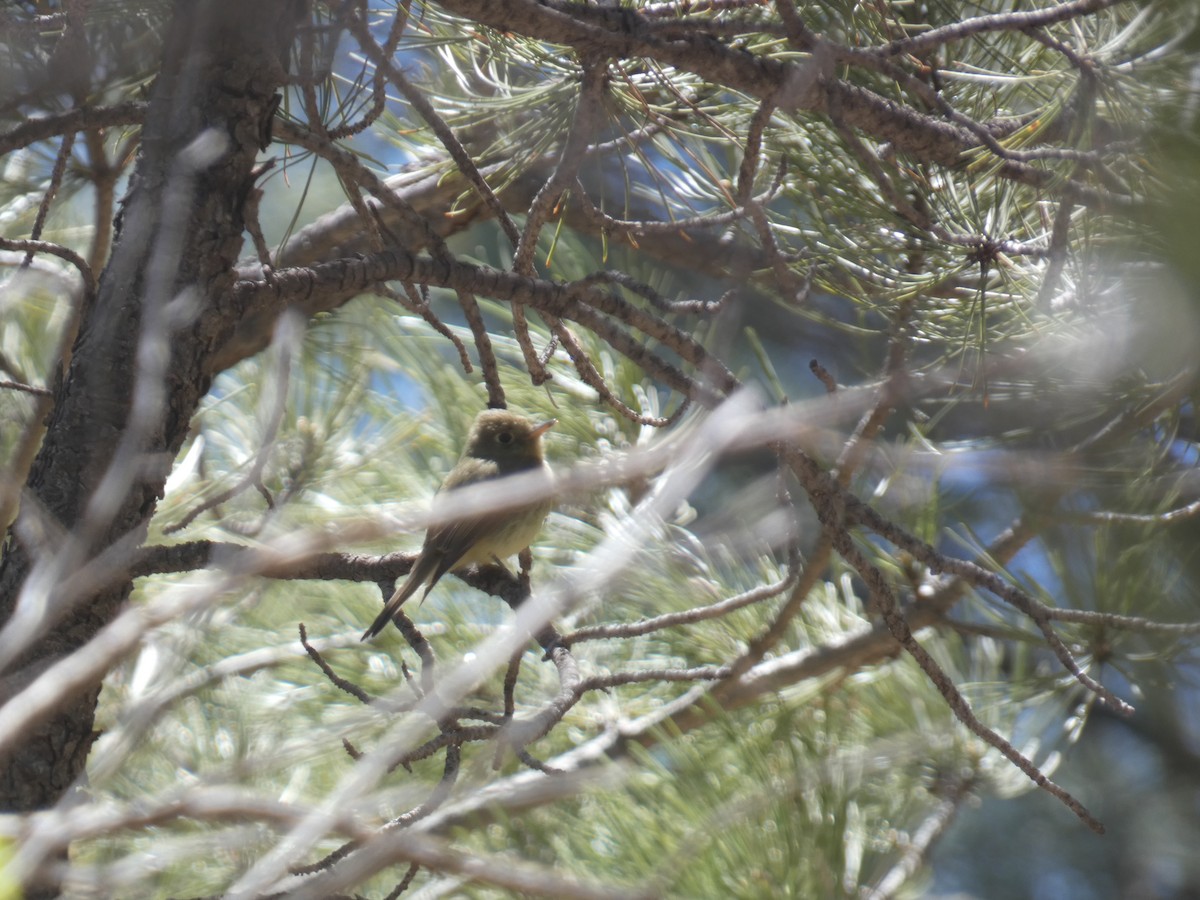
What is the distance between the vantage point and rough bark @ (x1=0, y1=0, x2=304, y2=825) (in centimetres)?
118

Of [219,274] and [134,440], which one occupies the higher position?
[219,274]

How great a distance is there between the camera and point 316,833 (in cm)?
57

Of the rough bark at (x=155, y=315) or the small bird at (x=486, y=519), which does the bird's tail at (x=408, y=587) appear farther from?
the rough bark at (x=155, y=315)

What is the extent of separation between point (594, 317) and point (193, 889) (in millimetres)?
1515

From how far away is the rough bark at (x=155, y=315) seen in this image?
1179 mm

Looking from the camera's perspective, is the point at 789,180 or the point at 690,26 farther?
the point at 789,180

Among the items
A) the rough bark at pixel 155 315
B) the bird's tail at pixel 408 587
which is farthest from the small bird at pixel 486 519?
the rough bark at pixel 155 315

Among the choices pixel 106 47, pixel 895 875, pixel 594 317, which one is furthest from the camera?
pixel 895 875

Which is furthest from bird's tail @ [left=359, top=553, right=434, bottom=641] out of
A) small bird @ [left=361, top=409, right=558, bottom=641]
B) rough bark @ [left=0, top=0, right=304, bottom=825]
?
rough bark @ [left=0, top=0, right=304, bottom=825]

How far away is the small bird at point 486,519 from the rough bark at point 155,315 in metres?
0.66

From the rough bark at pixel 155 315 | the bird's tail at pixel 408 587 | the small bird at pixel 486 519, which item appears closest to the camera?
the rough bark at pixel 155 315

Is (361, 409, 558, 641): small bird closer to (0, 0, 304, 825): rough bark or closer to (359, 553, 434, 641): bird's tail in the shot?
(359, 553, 434, 641): bird's tail

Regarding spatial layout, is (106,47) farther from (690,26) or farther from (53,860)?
(53,860)

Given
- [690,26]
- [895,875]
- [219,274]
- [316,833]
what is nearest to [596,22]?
[690,26]
